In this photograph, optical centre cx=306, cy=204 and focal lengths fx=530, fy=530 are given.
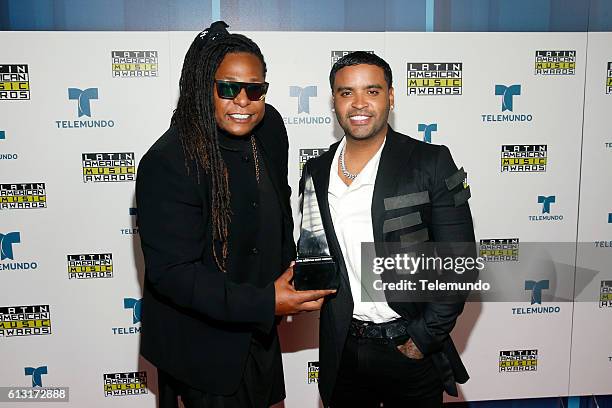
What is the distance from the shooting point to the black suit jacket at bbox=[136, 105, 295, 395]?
4.72 ft

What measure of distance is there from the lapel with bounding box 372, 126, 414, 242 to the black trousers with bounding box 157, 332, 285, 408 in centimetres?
52

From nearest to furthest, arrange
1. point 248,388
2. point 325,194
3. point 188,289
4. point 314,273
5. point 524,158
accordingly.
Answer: point 188,289
point 314,273
point 248,388
point 325,194
point 524,158

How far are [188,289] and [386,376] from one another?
2.42 feet

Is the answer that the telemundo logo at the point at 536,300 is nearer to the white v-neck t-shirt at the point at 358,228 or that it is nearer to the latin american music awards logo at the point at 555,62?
the latin american music awards logo at the point at 555,62

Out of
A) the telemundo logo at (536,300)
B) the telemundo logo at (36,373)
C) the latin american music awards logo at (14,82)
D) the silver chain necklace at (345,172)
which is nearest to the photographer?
the silver chain necklace at (345,172)

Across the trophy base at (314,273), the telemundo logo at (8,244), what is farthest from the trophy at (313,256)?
the telemundo logo at (8,244)

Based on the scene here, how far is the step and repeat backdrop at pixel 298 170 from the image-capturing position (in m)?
2.44

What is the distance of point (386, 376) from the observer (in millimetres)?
1745

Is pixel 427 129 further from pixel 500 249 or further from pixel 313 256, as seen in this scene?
pixel 313 256

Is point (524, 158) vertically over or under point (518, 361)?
over

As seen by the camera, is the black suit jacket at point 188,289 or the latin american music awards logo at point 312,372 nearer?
the black suit jacket at point 188,289

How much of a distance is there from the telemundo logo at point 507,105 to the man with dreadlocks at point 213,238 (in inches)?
54.4

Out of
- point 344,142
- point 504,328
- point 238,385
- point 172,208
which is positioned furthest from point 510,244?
point 172,208

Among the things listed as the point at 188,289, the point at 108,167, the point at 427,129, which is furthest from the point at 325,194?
the point at 108,167
